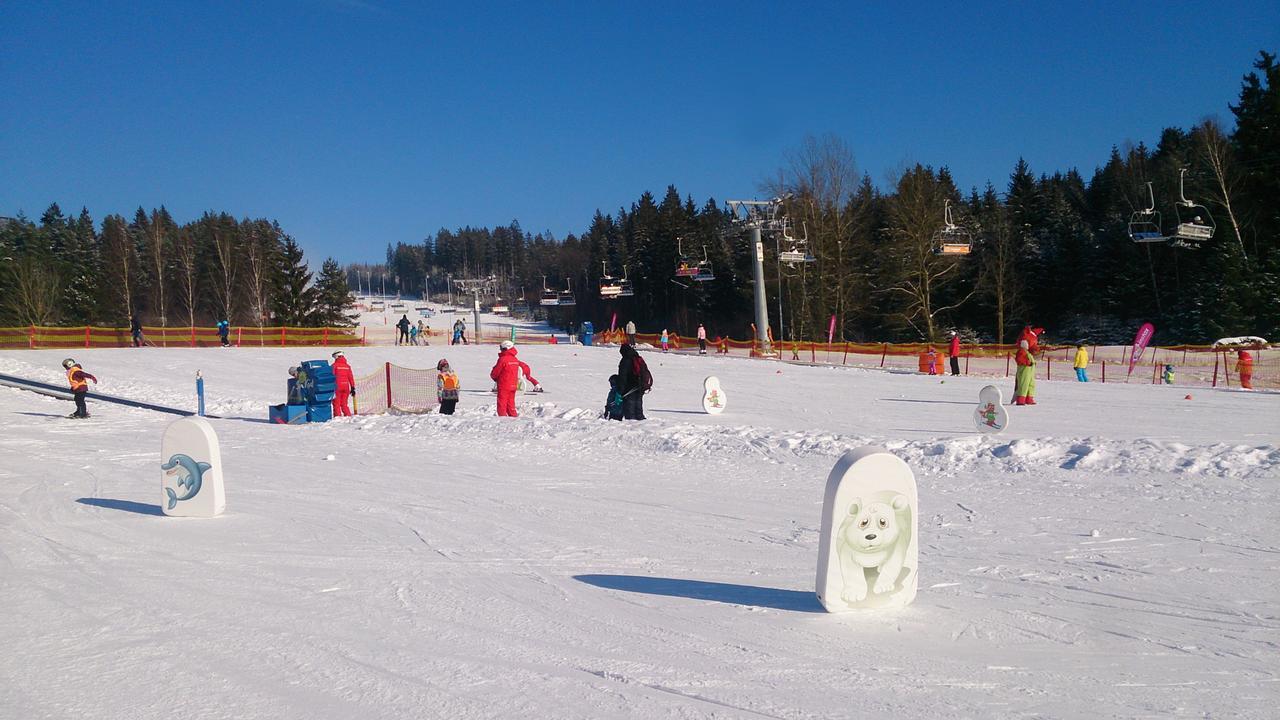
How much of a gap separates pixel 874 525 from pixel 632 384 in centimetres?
1183

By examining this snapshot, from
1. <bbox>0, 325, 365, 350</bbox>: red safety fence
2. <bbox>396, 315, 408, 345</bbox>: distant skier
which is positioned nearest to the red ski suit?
<bbox>396, 315, 408, 345</bbox>: distant skier

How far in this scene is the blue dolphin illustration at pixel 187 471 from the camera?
340 inches

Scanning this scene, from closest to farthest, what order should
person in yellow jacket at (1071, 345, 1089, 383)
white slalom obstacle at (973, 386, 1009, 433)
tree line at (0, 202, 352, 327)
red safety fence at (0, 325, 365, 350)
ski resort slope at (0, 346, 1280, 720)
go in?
ski resort slope at (0, 346, 1280, 720) → white slalom obstacle at (973, 386, 1009, 433) → person in yellow jacket at (1071, 345, 1089, 383) → red safety fence at (0, 325, 365, 350) → tree line at (0, 202, 352, 327)

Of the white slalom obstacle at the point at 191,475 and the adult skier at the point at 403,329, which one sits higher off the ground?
the adult skier at the point at 403,329

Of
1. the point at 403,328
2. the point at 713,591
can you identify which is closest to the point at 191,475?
the point at 713,591

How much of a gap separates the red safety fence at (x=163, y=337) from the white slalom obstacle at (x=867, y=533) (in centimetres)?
4738

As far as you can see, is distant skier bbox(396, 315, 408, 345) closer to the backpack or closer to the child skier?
the child skier

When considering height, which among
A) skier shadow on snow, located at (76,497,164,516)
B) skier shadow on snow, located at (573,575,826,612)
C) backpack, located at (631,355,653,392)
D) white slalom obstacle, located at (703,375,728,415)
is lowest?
skier shadow on snow, located at (76,497,164,516)

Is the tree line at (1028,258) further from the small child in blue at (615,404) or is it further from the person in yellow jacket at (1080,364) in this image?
the small child in blue at (615,404)

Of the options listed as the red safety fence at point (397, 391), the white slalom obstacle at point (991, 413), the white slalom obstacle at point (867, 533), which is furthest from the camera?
the red safety fence at point (397, 391)

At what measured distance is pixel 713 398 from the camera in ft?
61.9

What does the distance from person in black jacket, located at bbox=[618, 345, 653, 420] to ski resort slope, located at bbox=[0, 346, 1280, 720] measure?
2752 millimetres

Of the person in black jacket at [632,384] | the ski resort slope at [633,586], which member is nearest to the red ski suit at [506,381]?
the person in black jacket at [632,384]

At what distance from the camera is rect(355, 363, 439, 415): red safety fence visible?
76.6 ft
